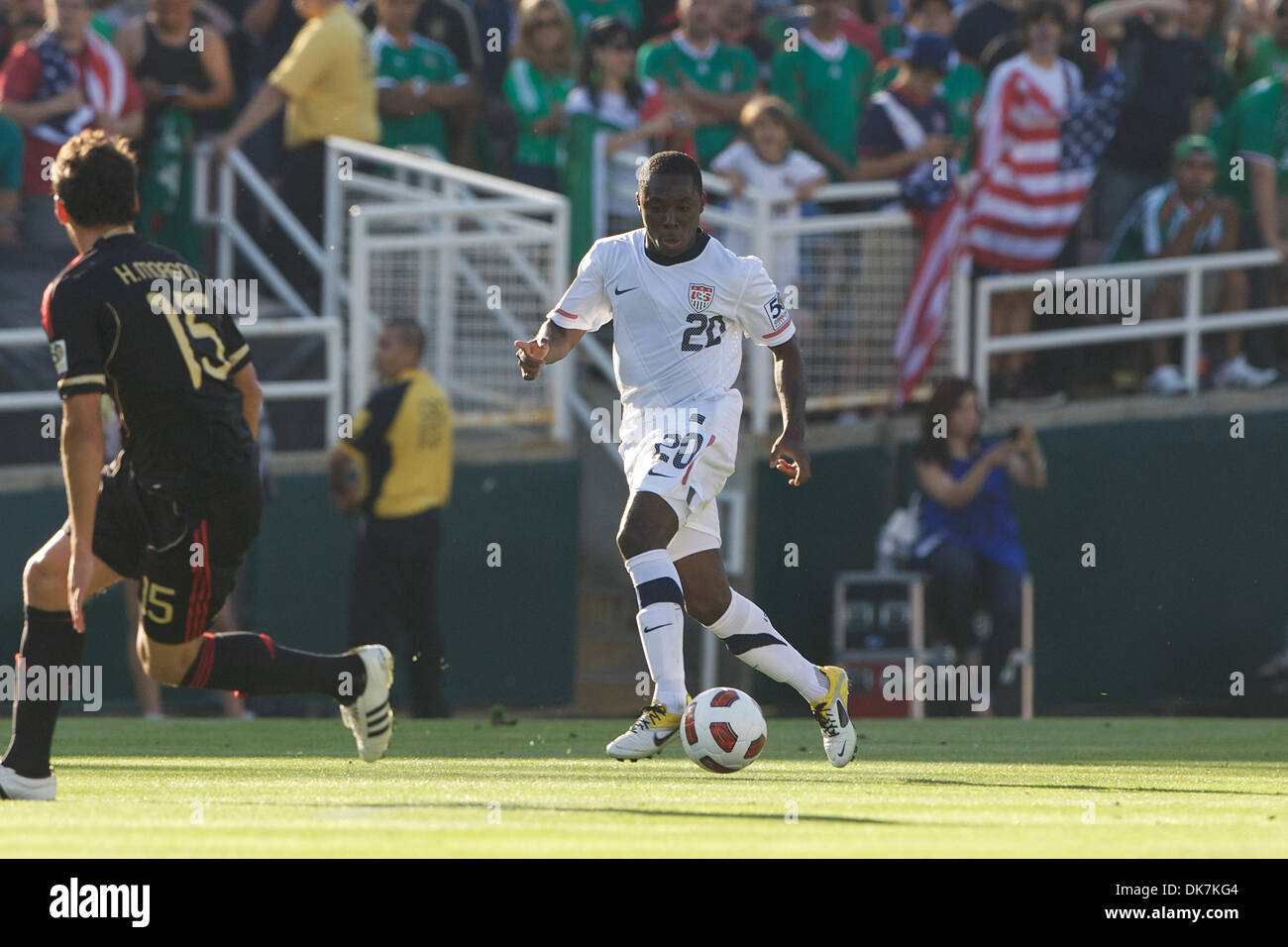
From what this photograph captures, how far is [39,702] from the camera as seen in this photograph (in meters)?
6.89

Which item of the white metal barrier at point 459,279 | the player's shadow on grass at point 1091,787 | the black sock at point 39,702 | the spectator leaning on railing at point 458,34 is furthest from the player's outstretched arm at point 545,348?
the spectator leaning on railing at point 458,34

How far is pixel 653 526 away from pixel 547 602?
672 cm

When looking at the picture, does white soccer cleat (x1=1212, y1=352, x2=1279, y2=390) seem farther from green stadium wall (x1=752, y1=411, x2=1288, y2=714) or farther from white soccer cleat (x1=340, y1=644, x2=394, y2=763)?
white soccer cleat (x1=340, y1=644, x2=394, y2=763)

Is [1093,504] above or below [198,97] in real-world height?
below

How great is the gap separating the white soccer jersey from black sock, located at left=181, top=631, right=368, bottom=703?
5.04ft

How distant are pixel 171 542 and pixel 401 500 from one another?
236 inches

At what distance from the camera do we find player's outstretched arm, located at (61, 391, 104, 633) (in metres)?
6.67

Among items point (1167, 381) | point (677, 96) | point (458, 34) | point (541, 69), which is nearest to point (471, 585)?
point (541, 69)

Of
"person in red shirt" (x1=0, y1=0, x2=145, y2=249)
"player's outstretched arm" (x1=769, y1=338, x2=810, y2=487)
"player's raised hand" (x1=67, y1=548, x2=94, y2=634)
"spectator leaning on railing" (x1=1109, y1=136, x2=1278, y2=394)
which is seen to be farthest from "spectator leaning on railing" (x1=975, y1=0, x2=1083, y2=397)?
"player's raised hand" (x1=67, y1=548, x2=94, y2=634)

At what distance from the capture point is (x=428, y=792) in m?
7.23

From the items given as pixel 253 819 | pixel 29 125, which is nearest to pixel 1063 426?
pixel 29 125

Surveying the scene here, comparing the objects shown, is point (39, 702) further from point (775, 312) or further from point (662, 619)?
point (775, 312)
